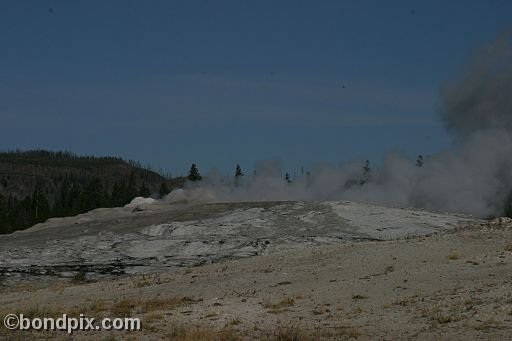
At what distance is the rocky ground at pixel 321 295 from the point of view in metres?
13.6

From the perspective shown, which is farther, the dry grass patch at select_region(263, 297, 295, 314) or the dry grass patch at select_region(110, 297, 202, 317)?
the dry grass patch at select_region(110, 297, 202, 317)

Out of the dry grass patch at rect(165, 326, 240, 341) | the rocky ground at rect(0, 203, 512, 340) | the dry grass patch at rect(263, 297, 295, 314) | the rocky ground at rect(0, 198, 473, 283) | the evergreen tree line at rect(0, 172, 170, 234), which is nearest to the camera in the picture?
the dry grass patch at rect(165, 326, 240, 341)

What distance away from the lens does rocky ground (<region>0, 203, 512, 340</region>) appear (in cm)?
1365

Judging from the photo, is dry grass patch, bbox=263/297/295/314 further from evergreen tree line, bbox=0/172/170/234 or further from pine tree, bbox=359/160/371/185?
evergreen tree line, bbox=0/172/170/234

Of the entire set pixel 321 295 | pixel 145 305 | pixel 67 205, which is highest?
pixel 67 205

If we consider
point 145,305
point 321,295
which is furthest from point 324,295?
point 145,305

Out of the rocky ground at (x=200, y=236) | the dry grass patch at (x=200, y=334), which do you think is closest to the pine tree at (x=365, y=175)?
the rocky ground at (x=200, y=236)

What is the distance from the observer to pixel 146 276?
25719 mm

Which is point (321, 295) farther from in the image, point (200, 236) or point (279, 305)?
point (200, 236)

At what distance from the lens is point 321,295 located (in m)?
18.0

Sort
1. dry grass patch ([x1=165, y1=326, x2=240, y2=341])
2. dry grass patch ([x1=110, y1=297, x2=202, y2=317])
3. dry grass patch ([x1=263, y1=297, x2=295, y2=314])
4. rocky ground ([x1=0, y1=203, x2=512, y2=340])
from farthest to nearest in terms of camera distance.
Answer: dry grass patch ([x1=110, y1=297, x2=202, y2=317])
dry grass patch ([x1=263, y1=297, x2=295, y2=314])
rocky ground ([x1=0, y1=203, x2=512, y2=340])
dry grass patch ([x1=165, y1=326, x2=240, y2=341])

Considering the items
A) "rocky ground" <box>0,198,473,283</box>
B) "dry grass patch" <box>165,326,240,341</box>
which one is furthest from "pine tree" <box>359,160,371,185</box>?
"dry grass patch" <box>165,326,240,341</box>

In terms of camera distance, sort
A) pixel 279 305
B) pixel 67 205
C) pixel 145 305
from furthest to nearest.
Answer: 1. pixel 67 205
2. pixel 145 305
3. pixel 279 305

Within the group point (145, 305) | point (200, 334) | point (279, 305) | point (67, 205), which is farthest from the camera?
point (67, 205)
